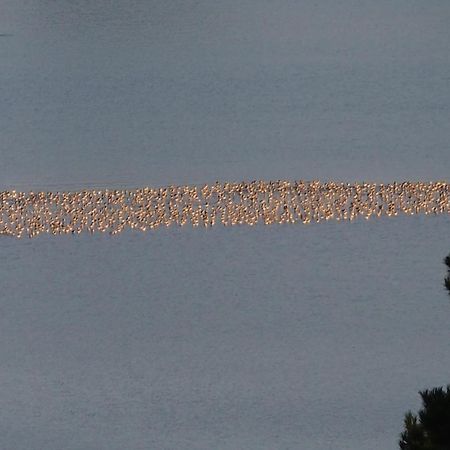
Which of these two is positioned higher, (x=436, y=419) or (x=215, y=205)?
(x=215, y=205)

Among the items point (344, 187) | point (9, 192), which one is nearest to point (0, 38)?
point (9, 192)

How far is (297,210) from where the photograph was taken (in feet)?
46.3

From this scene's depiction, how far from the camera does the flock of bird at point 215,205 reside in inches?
556

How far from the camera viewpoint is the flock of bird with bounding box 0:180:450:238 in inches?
556

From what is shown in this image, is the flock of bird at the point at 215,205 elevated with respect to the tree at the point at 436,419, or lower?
elevated

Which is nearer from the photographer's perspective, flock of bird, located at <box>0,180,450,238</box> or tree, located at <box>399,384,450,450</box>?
tree, located at <box>399,384,450,450</box>

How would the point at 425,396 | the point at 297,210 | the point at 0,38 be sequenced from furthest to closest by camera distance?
the point at 0,38 < the point at 297,210 < the point at 425,396

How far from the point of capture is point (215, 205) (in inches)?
564

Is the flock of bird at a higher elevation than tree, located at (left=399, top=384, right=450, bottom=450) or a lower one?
higher

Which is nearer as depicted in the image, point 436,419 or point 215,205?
point 436,419

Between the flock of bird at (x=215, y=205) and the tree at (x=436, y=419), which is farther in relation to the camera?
the flock of bird at (x=215, y=205)

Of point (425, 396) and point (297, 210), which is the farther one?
point (297, 210)

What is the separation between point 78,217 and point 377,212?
99.3 inches

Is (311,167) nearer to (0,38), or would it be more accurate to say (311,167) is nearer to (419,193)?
(419,193)
